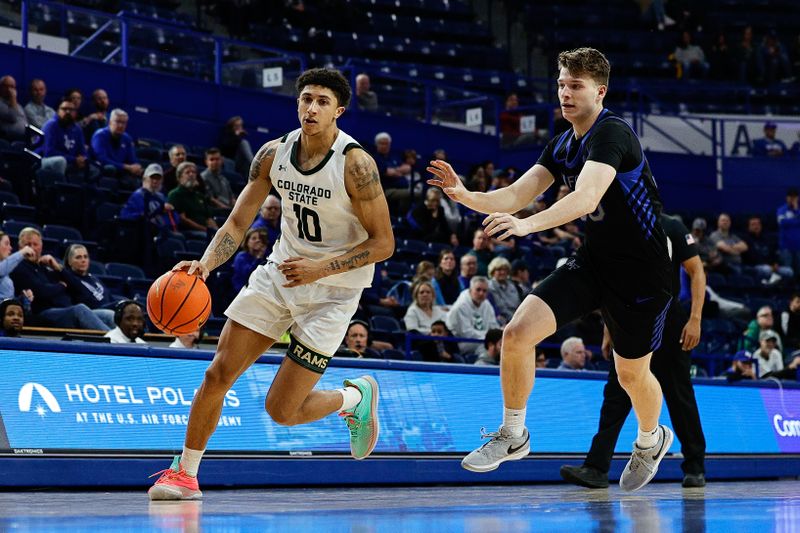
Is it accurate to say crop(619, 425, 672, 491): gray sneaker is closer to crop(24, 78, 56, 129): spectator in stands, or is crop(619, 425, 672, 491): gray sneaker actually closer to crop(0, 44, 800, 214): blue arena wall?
crop(24, 78, 56, 129): spectator in stands

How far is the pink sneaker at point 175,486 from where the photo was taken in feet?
22.1

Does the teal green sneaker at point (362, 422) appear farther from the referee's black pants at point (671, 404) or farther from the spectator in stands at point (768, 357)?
the spectator in stands at point (768, 357)

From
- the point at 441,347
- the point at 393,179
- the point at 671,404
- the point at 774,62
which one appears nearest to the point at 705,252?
the point at 393,179

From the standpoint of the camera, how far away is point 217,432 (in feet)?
29.7

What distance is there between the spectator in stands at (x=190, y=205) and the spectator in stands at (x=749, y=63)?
16.6 m

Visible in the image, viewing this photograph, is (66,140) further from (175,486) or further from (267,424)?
(175,486)

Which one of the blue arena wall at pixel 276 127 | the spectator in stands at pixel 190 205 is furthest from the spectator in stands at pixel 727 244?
the spectator in stands at pixel 190 205

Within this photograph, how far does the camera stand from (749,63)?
89.2 ft

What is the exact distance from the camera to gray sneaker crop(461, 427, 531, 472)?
675 centimetres

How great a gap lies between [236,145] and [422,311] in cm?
535

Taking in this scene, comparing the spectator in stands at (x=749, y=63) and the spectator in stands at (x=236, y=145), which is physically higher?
the spectator in stands at (x=749, y=63)

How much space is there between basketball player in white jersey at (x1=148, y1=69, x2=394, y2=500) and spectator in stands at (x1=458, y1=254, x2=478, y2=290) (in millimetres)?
7643

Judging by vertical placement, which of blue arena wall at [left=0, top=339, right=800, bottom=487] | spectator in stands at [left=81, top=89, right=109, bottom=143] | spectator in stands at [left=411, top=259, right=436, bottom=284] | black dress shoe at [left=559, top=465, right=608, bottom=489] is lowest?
black dress shoe at [left=559, top=465, right=608, bottom=489]

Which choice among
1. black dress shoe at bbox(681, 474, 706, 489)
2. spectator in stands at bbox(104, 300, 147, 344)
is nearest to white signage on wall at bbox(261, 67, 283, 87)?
spectator in stands at bbox(104, 300, 147, 344)
